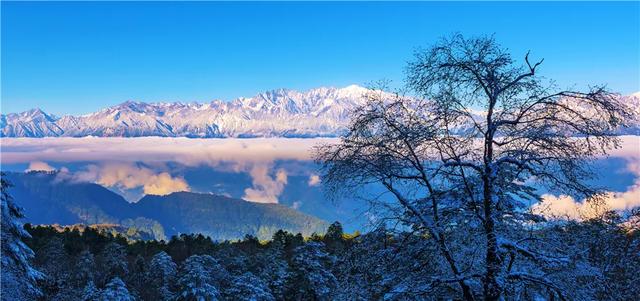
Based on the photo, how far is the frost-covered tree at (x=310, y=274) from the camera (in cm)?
4903

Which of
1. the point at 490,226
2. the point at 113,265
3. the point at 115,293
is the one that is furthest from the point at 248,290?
the point at 490,226

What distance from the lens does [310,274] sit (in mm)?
49344

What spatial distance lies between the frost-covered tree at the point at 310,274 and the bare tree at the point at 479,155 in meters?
36.6

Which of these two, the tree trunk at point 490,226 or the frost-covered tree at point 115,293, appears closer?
the tree trunk at point 490,226

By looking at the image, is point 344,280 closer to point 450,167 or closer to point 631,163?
point 450,167

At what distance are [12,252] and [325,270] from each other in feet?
99.7

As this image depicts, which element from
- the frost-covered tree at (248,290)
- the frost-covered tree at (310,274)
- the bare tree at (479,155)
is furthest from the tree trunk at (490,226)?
the frost-covered tree at (310,274)

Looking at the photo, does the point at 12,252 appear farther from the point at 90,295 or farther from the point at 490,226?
the point at 490,226

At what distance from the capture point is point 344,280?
43.9 ft

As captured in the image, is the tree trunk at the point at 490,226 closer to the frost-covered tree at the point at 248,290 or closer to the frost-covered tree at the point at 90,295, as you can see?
the frost-covered tree at the point at 248,290

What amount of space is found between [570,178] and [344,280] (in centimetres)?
577

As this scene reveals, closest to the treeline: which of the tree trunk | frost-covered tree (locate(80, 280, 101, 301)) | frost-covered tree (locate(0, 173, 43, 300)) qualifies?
frost-covered tree (locate(80, 280, 101, 301))

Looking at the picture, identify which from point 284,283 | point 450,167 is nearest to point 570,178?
point 450,167

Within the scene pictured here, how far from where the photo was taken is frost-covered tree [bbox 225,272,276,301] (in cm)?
4634
